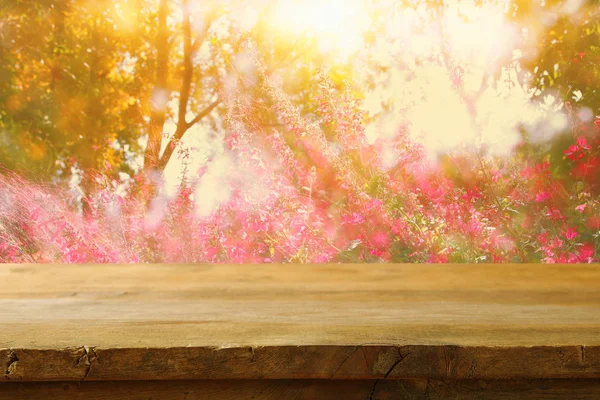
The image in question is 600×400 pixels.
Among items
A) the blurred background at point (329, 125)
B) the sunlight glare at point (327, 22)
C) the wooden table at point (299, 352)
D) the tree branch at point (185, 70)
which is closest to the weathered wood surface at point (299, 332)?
the wooden table at point (299, 352)

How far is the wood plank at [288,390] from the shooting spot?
0.70 m

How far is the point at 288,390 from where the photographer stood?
71 centimetres

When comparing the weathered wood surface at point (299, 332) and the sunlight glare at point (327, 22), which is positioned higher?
the sunlight glare at point (327, 22)

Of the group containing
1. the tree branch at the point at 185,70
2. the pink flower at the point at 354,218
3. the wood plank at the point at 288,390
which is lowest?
the pink flower at the point at 354,218

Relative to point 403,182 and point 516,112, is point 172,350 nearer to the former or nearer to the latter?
point 403,182

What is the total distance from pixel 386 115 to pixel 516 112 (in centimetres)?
46

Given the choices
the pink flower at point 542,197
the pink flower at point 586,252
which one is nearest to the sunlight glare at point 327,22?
the pink flower at point 542,197

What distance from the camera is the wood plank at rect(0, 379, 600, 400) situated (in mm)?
703

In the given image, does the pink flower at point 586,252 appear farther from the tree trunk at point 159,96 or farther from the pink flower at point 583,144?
the tree trunk at point 159,96

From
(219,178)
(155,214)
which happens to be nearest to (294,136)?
(219,178)

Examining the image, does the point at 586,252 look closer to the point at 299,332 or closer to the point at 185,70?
the point at 185,70

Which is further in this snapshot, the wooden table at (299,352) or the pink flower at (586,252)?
the pink flower at (586,252)

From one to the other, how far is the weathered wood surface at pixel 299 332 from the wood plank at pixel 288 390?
31 mm

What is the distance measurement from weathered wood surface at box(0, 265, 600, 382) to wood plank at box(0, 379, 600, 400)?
0.10 feet
